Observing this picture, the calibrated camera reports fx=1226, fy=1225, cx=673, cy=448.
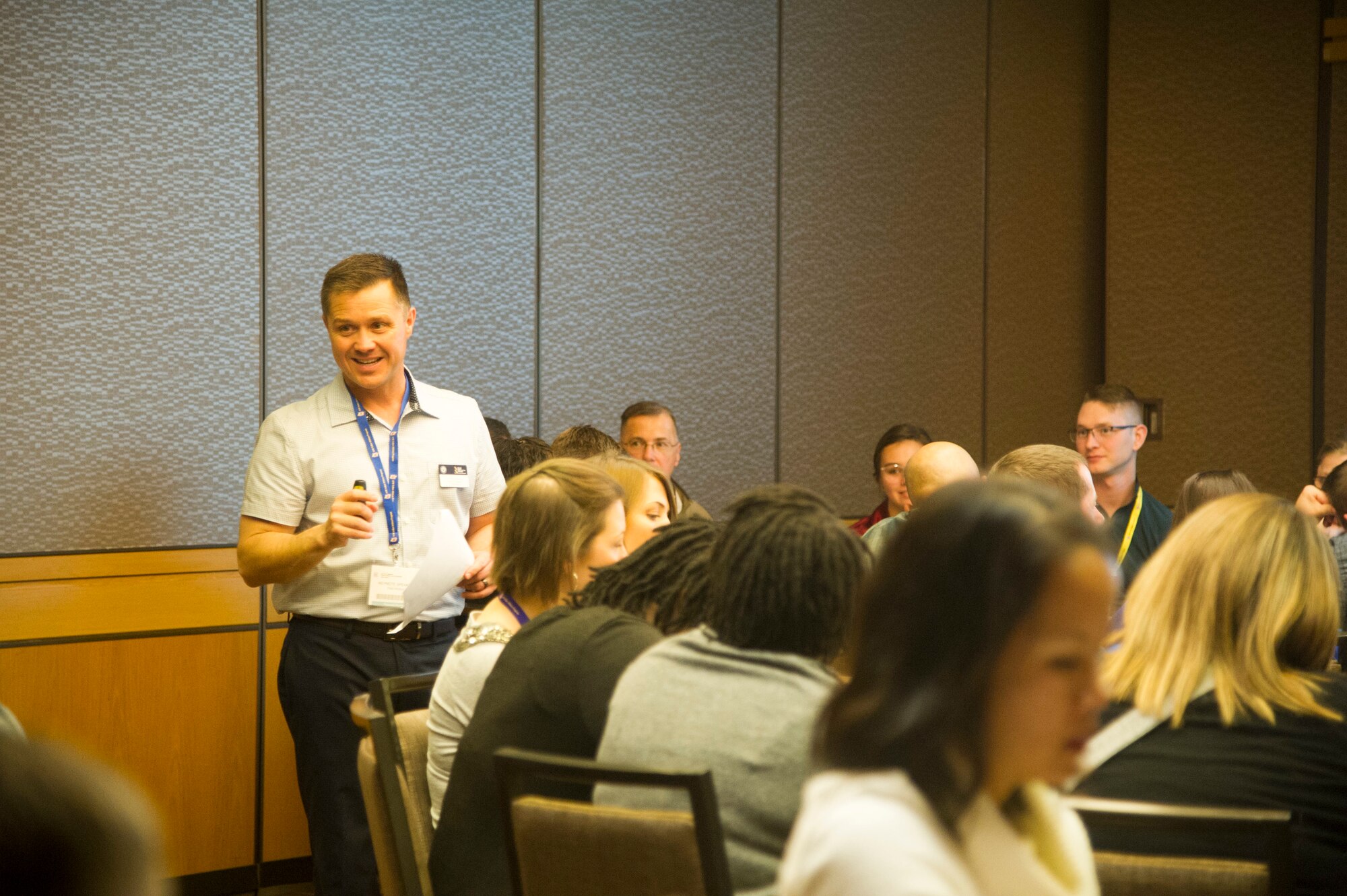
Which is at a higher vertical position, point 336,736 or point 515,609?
point 515,609

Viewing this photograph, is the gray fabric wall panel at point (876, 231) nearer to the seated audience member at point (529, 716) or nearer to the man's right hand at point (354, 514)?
the man's right hand at point (354, 514)

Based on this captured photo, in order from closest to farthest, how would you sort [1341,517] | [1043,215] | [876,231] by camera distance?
[1341,517] → [876,231] → [1043,215]

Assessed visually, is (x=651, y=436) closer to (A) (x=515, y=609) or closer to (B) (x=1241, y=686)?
(A) (x=515, y=609)

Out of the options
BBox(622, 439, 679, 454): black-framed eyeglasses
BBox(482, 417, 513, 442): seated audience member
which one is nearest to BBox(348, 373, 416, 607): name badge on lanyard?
BBox(482, 417, 513, 442): seated audience member

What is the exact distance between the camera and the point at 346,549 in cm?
297

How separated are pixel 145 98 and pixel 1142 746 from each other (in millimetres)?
3453

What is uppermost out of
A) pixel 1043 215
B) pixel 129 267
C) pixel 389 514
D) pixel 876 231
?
pixel 1043 215

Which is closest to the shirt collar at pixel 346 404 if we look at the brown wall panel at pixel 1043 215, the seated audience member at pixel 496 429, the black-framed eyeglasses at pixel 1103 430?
the seated audience member at pixel 496 429

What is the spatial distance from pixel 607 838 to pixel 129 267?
9.87 ft

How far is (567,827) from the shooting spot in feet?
4.97

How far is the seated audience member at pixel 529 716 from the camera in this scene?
179cm

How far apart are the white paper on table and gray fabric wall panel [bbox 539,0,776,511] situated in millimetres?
1652

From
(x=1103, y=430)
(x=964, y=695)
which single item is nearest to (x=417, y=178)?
(x=1103, y=430)

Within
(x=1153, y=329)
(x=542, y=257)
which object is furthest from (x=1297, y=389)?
(x=542, y=257)
